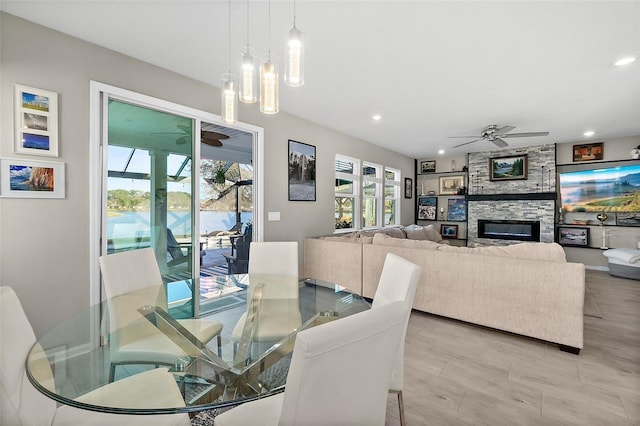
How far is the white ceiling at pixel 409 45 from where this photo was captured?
77.9 inches

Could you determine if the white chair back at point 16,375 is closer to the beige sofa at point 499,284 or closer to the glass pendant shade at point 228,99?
the glass pendant shade at point 228,99

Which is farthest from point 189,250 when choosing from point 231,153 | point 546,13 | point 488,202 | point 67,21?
point 488,202

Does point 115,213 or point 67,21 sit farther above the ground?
point 67,21

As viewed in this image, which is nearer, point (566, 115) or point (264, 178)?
point (264, 178)

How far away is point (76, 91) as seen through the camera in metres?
2.31

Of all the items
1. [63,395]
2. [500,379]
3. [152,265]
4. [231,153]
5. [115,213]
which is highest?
[231,153]

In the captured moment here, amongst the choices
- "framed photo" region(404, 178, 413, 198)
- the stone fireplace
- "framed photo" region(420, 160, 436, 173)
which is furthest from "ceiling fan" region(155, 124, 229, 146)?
"framed photo" region(420, 160, 436, 173)

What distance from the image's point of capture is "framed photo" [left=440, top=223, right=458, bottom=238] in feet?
25.2

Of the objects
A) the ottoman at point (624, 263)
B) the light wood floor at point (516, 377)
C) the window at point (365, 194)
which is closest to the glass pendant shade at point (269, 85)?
the light wood floor at point (516, 377)

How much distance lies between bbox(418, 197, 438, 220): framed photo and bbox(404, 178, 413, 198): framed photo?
1.48ft

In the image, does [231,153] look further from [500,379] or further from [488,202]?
[488,202]

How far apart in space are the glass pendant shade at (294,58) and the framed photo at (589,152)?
7.19 meters

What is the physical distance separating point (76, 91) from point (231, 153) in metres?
1.91

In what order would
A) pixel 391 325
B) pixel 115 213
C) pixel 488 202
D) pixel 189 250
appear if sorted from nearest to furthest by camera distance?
pixel 391 325 → pixel 115 213 → pixel 189 250 → pixel 488 202
